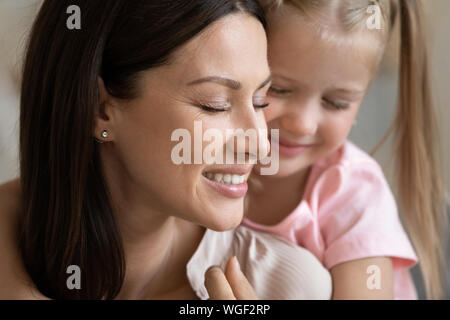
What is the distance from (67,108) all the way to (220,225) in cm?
22

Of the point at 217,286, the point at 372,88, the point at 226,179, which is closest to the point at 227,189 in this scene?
the point at 226,179

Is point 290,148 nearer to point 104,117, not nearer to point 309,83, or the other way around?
point 309,83

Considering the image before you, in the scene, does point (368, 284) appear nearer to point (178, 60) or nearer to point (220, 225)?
point (220, 225)

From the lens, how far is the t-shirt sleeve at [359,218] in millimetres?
897

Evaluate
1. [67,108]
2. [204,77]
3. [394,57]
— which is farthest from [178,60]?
[394,57]

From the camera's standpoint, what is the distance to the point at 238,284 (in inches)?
30.1

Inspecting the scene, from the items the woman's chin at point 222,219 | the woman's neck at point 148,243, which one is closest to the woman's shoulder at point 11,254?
the woman's neck at point 148,243

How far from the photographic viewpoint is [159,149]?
69 cm

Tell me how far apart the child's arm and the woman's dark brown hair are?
0.31m

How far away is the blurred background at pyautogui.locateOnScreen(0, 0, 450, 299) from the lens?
2.79 feet

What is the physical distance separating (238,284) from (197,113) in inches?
9.1

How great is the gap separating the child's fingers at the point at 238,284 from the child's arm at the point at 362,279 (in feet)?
0.50

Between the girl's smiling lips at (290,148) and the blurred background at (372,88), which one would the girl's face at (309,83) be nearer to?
the girl's smiling lips at (290,148)

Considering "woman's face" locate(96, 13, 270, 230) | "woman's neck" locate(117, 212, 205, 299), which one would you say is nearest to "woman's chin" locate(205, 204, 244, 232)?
"woman's face" locate(96, 13, 270, 230)
